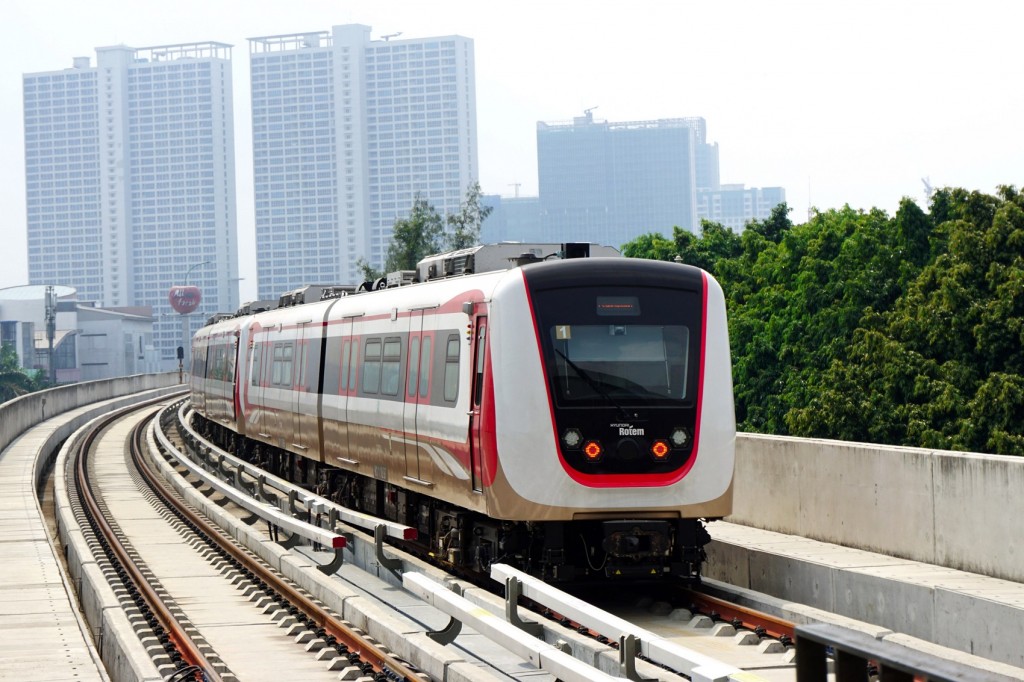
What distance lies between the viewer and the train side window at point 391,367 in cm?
1606

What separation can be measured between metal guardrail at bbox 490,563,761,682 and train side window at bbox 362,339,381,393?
240 inches

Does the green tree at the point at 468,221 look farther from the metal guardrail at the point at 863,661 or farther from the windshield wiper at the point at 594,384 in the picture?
the metal guardrail at the point at 863,661

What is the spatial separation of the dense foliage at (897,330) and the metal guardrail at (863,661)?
1185 inches

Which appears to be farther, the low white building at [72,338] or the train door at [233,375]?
the low white building at [72,338]

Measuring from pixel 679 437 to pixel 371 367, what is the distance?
18.9ft

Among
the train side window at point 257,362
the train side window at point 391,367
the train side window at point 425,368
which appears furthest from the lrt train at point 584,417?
the train side window at point 257,362

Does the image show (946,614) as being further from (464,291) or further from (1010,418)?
(1010,418)

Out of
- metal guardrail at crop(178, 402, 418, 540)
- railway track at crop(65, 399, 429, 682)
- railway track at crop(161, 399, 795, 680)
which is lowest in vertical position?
railway track at crop(65, 399, 429, 682)

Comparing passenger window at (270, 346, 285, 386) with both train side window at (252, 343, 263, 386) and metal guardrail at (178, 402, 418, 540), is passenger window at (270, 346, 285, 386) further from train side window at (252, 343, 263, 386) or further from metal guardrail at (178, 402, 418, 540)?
metal guardrail at (178, 402, 418, 540)

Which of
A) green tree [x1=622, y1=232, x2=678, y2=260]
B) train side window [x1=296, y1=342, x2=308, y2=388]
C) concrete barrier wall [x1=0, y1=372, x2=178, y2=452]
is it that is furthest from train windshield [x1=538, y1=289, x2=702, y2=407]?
green tree [x1=622, y1=232, x2=678, y2=260]

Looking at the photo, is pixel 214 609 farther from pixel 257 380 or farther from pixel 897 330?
pixel 897 330

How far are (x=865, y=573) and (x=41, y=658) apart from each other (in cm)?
622

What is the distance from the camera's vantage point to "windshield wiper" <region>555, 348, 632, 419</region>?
12.5 meters

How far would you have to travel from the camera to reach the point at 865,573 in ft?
37.3
